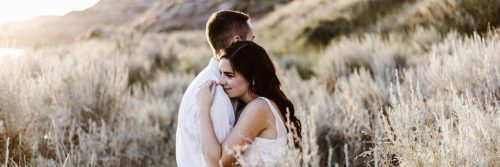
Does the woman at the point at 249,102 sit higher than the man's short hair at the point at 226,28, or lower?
lower

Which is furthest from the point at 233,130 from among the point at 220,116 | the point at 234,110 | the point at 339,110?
the point at 339,110

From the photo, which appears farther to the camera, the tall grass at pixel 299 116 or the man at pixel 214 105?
the man at pixel 214 105

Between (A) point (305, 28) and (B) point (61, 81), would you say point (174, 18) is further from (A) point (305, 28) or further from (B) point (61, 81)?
(B) point (61, 81)

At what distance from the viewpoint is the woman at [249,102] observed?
4.10 meters

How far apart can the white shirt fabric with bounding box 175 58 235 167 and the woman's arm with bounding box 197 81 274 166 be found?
50 mm

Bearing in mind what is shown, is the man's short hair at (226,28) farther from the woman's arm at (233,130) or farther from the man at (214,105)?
the woman's arm at (233,130)

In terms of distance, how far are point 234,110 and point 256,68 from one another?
14.6 inches


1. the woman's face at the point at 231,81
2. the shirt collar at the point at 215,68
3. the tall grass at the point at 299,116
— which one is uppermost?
the shirt collar at the point at 215,68

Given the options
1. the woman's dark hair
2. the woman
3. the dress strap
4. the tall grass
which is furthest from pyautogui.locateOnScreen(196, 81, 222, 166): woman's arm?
the tall grass

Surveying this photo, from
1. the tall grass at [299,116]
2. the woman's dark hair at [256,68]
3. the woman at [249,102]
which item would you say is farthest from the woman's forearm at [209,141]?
the tall grass at [299,116]

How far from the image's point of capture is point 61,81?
7.65m

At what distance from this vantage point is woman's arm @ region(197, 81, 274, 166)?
4074 millimetres

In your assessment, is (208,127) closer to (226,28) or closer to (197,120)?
(197,120)

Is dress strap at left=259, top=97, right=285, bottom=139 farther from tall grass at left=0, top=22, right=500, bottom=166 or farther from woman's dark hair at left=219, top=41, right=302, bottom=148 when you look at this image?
tall grass at left=0, top=22, right=500, bottom=166
